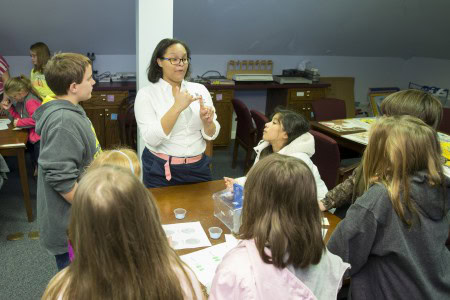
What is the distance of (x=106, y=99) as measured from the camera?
4449 mm

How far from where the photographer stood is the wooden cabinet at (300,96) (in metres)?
5.11

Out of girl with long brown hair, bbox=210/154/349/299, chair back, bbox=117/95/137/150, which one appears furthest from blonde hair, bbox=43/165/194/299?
chair back, bbox=117/95/137/150

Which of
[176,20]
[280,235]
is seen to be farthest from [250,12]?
[280,235]

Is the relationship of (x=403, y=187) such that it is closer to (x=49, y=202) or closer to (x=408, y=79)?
(x=49, y=202)

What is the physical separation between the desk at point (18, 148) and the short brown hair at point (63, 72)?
148 cm

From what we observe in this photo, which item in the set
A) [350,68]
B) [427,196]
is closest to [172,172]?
[427,196]

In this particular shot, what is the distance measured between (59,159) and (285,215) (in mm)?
961

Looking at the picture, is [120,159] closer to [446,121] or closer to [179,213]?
[179,213]

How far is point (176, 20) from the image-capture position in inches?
177

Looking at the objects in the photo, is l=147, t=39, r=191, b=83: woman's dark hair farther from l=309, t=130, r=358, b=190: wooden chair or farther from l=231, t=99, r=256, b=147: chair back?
l=231, t=99, r=256, b=147: chair back

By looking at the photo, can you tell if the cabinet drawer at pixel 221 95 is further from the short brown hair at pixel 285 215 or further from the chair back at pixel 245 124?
the short brown hair at pixel 285 215

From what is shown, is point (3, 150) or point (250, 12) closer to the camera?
point (3, 150)

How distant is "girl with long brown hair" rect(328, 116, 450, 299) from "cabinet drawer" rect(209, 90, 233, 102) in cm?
350

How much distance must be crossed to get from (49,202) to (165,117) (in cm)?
67
